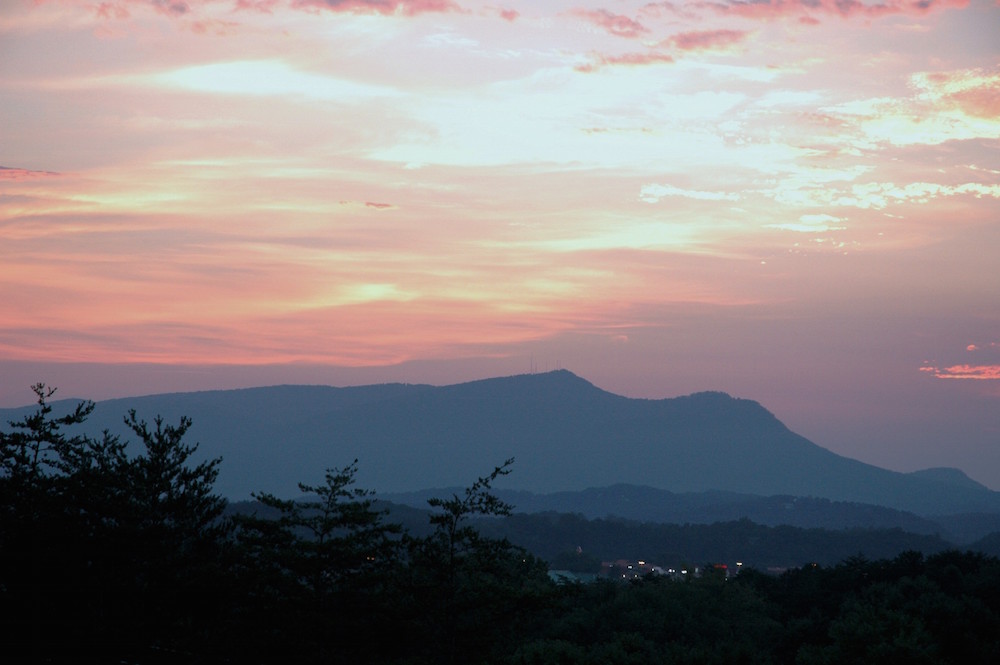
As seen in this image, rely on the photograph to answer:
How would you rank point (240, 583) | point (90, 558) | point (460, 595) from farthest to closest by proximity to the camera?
point (460, 595) < point (240, 583) < point (90, 558)

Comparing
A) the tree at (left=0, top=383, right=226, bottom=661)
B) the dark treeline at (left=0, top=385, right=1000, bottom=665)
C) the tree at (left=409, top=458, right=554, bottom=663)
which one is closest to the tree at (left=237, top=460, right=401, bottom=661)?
the dark treeline at (left=0, top=385, right=1000, bottom=665)

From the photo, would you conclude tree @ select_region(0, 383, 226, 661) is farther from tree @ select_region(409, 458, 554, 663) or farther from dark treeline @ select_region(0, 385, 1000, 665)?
tree @ select_region(409, 458, 554, 663)

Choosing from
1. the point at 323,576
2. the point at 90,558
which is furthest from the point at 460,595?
the point at 90,558

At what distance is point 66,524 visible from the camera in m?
28.4

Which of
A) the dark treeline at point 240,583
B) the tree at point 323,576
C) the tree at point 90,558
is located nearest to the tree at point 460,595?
the dark treeline at point 240,583

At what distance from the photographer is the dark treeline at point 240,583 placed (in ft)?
91.4

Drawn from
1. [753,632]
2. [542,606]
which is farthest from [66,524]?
[753,632]

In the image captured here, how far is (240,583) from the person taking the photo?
30.8 meters

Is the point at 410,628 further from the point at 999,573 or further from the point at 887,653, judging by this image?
the point at 999,573

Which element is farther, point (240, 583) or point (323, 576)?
point (323, 576)

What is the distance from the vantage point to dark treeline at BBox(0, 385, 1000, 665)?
91.4ft

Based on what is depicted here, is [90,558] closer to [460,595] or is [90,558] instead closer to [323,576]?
[323,576]

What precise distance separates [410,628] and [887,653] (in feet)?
55.7

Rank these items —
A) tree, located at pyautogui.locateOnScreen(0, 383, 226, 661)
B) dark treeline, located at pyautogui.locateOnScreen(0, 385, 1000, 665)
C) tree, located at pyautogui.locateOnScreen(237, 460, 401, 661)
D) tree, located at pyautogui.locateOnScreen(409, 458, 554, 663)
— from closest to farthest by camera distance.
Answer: tree, located at pyautogui.locateOnScreen(0, 383, 226, 661)
dark treeline, located at pyautogui.locateOnScreen(0, 385, 1000, 665)
tree, located at pyautogui.locateOnScreen(237, 460, 401, 661)
tree, located at pyautogui.locateOnScreen(409, 458, 554, 663)
